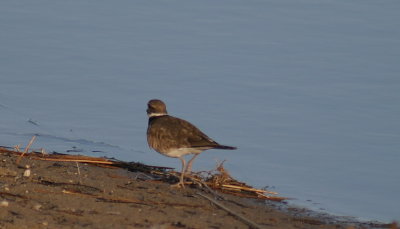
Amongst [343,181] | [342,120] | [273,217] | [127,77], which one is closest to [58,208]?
[273,217]

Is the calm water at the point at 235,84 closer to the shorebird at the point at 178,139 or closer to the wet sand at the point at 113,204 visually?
the shorebird at the point at 178,139

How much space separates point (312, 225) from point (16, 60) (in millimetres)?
6854

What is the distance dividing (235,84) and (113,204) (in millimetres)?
5552

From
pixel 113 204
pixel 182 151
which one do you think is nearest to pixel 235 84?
pixel 182 151

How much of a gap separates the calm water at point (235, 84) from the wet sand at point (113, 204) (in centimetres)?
139

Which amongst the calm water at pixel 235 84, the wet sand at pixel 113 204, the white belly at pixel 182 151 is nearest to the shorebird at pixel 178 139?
the white belly at pixel 182 151

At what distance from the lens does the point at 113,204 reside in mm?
6488

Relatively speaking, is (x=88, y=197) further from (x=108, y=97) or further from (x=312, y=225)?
(x=108, y=97)

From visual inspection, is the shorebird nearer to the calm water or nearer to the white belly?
Result: the white belly

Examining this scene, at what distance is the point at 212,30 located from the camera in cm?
1407

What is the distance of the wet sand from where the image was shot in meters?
5.96

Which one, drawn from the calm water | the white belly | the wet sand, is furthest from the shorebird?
the calm water

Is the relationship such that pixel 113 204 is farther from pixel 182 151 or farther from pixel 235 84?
pixel 235 84

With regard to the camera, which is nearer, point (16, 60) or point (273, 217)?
point (273, 217)
